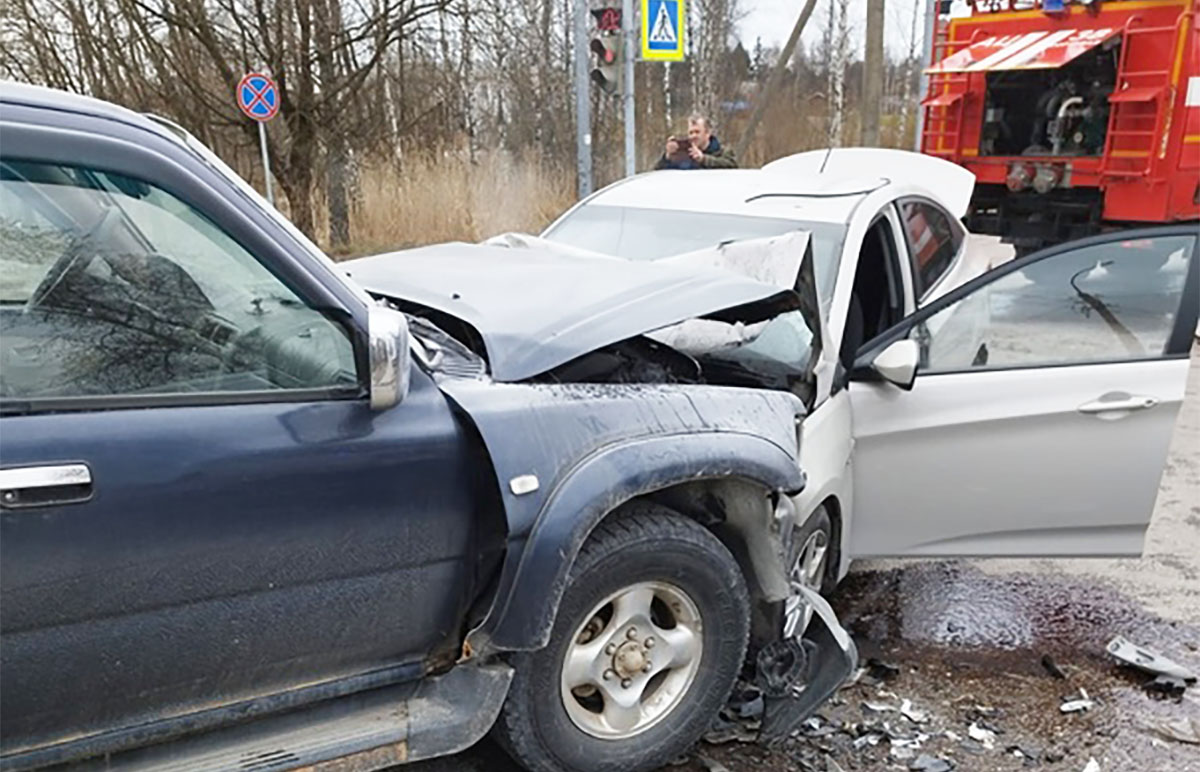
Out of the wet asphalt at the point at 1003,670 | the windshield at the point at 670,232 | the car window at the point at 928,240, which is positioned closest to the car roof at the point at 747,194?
the windshield at the point at 670,232

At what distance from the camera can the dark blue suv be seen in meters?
1.90

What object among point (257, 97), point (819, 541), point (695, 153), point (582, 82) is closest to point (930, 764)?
point (819, 541)

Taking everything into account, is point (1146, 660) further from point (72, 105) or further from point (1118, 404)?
point (72, 105)

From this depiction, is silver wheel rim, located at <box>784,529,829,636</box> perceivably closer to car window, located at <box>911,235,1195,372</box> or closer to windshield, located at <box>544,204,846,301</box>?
car window, located at <box>911,235,1195,372</box>

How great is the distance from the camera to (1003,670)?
3523 mm

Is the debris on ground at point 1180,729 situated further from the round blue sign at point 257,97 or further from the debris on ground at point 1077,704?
the round blue sign at point 257,97

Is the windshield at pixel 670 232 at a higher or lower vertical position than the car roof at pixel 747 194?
lower

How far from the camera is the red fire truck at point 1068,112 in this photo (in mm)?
8578

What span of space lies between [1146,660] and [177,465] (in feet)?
11.2

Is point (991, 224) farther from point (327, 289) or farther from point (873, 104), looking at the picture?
point (327, 289)

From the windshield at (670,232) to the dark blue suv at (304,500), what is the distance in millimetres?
1424

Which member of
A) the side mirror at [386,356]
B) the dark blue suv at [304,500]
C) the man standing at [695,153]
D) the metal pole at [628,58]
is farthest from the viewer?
the metal pole at [628,58]

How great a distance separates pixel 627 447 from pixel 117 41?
14.2 meters

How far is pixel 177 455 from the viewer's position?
1.93 m
